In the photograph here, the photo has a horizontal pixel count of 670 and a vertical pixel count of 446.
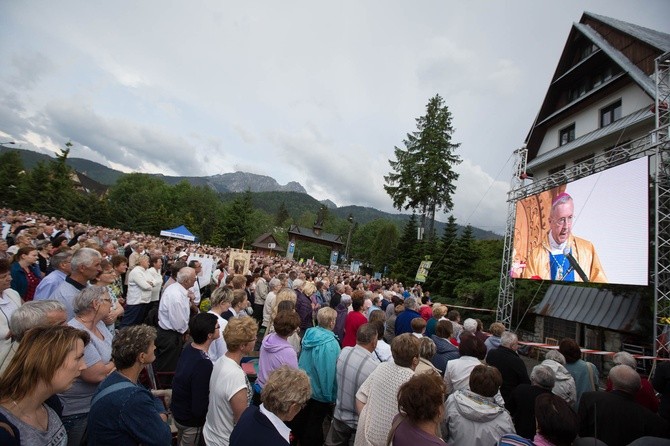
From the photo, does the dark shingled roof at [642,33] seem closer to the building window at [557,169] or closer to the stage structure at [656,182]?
the stage structure at [656,182]

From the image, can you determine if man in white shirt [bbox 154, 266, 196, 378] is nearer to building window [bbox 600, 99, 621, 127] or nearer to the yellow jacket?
the yellow jacket

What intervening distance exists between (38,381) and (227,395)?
1.22 metres

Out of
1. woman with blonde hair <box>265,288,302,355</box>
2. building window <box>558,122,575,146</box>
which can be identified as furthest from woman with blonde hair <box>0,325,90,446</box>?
building window <box>558,122,575,146</box>

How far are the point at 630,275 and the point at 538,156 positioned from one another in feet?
40.9

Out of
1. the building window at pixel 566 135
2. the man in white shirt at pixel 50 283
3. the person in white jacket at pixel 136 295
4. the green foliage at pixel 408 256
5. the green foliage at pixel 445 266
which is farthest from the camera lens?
the green foliage at pixel 408 256

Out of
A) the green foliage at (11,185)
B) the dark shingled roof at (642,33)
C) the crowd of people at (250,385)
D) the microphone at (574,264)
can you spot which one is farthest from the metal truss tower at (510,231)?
the green foliage at (11,185)

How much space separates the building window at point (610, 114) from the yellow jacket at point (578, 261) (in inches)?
289

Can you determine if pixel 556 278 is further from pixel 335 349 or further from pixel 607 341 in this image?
pixel 335 349

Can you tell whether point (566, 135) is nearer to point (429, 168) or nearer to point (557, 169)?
point (557, 169)

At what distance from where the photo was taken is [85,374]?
2473 millimetres

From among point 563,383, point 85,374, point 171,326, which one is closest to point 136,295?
point 171,326

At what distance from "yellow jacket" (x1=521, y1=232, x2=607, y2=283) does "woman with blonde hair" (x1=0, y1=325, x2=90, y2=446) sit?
505 inches

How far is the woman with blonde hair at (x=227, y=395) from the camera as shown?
2.48 meters

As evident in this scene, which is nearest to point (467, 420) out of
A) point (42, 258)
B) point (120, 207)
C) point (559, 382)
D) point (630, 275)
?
Result: point (559, 382)
